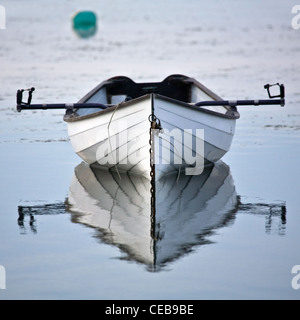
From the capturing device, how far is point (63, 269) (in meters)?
7.94

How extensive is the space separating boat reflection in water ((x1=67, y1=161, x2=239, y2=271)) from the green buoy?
2635cm

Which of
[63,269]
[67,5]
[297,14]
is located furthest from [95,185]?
[67,5]

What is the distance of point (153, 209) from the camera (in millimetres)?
10203

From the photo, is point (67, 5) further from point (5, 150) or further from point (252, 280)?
point (252, 280)

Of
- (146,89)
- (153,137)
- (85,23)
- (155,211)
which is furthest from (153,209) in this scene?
(85,23)

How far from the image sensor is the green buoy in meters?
39.4

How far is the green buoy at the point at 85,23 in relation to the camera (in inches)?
1549

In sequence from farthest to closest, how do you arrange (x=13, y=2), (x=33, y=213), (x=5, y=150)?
(x=13, y=2) < (x=5, y=150) < (x=33, y=213)

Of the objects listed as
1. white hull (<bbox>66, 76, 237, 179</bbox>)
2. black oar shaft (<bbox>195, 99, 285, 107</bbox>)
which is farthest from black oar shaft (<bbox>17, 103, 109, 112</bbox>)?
black oar shaft (<bbox>195, 99, 285, 107</bbox>)

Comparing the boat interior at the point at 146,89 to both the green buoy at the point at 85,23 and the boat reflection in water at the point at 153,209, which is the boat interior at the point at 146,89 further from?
the green buoy at the point at 85,23

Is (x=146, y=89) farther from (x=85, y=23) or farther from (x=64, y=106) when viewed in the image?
(x=85, y=23)

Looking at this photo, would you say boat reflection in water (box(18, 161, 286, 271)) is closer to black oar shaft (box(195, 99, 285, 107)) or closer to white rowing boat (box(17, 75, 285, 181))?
white rowing boat (box(17, 75, 285, 181))
